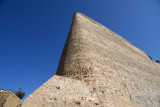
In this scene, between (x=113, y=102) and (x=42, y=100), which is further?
(x=113, y=102)

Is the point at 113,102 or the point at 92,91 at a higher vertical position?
the point at 92,91

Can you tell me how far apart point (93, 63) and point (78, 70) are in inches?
20.9

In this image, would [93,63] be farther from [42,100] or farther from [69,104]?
[42,100]

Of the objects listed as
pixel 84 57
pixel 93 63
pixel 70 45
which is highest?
pixel 70 45

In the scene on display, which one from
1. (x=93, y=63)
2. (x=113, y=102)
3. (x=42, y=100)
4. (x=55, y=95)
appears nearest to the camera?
(x=42, y=100)

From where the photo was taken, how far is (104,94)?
7.66 feet

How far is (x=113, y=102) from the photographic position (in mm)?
2289

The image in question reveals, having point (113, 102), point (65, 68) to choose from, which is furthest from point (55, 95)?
point (113, 102)

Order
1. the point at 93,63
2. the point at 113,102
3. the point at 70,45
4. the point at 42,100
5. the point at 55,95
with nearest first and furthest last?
1. the point at 42,100
2. the point at 55,95
3. the point at 113,102
4. the point at 93,63
5. the point at 70,45

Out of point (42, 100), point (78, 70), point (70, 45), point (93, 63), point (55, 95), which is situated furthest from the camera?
point (70, 45)

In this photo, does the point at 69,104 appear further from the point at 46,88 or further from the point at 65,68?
the point at 65,68

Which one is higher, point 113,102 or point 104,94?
point 104,94

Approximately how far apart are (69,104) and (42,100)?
0.49 metres

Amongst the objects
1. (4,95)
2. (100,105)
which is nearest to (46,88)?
(4,95)
